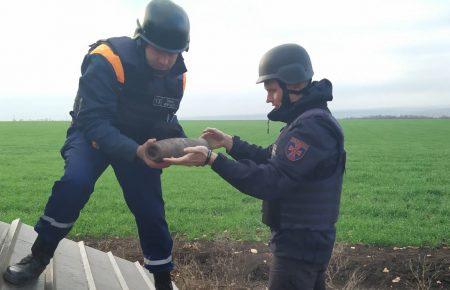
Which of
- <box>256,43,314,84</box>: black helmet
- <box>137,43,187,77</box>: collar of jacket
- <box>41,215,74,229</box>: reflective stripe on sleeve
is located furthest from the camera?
<box>137,43,187,77</box>: collar of jacket

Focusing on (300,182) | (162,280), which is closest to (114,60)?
(300,182)

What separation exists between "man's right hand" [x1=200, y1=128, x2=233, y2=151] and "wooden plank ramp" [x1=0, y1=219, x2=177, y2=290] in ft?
5.22

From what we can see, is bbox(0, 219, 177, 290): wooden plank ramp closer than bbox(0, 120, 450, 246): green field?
Yes

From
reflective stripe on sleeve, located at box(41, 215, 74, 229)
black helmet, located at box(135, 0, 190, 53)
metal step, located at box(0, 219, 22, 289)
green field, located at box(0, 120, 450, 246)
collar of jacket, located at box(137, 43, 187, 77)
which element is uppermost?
black helmet, located at box(135, 0, 190, 53)

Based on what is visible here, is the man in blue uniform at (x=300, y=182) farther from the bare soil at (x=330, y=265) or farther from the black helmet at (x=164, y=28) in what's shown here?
the bare soil at (x=330, y=265)

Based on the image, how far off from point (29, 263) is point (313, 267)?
2.07 metres

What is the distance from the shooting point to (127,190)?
3934mm

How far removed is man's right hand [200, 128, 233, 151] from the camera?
407cm

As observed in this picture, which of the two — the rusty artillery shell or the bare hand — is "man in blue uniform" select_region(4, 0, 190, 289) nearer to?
the rusty artillery shell

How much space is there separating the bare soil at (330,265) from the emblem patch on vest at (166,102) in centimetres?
263

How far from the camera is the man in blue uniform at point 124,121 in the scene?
3.53 meters

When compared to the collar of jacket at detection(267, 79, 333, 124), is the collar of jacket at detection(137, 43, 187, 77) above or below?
above

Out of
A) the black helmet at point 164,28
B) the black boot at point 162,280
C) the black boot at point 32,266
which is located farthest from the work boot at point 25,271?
the black helmet at point 164,28

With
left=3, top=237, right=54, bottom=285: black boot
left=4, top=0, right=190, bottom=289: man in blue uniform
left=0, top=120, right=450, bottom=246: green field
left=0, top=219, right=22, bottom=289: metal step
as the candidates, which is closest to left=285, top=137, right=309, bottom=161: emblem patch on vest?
left=4, top=0, right=190, bottom=289: man in blue uniform
